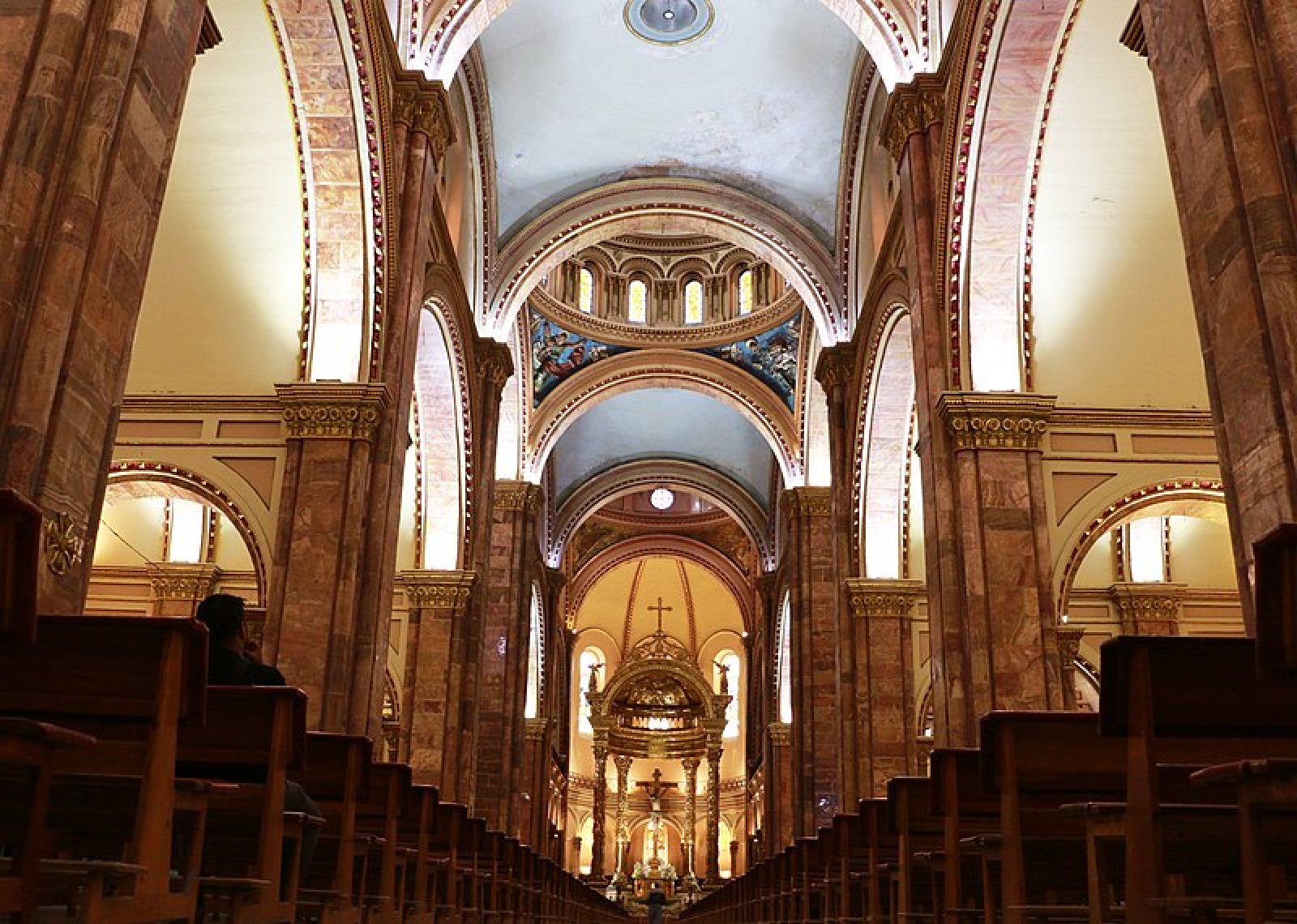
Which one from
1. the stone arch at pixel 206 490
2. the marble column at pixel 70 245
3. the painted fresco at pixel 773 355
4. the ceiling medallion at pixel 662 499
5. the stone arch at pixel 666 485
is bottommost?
the marble column at pixel 70 245

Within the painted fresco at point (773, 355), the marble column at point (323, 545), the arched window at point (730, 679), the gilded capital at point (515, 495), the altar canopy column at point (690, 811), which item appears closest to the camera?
the marble column at point (323, 545)

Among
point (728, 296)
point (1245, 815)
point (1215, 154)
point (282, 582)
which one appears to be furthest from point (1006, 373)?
point (728, 296)

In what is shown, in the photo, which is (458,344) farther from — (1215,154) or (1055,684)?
(1215,154)

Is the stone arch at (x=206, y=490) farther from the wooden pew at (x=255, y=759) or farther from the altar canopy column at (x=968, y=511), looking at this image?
the wooden pew at (x=255, y=759)

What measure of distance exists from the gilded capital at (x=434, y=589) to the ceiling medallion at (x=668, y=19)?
301 inches

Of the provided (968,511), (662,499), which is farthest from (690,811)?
(968,511)

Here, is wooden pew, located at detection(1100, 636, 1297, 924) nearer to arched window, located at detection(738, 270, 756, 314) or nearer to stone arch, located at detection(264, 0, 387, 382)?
stone arch, located at detection(264, 0, 387, 382)

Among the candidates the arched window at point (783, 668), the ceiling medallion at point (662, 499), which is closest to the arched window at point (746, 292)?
A: the arched window at point (783, 668)

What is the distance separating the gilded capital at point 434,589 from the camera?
15945mm

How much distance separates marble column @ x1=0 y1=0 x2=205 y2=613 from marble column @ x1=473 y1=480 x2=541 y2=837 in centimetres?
1187

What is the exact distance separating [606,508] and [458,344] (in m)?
18.0

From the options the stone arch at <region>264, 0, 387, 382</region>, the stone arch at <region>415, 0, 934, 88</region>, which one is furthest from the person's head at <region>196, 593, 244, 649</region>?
the stone arch at <region>415, 0, 934, 88</region>

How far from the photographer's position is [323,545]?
1030 centimetres

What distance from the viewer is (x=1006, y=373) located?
35.7 feet
